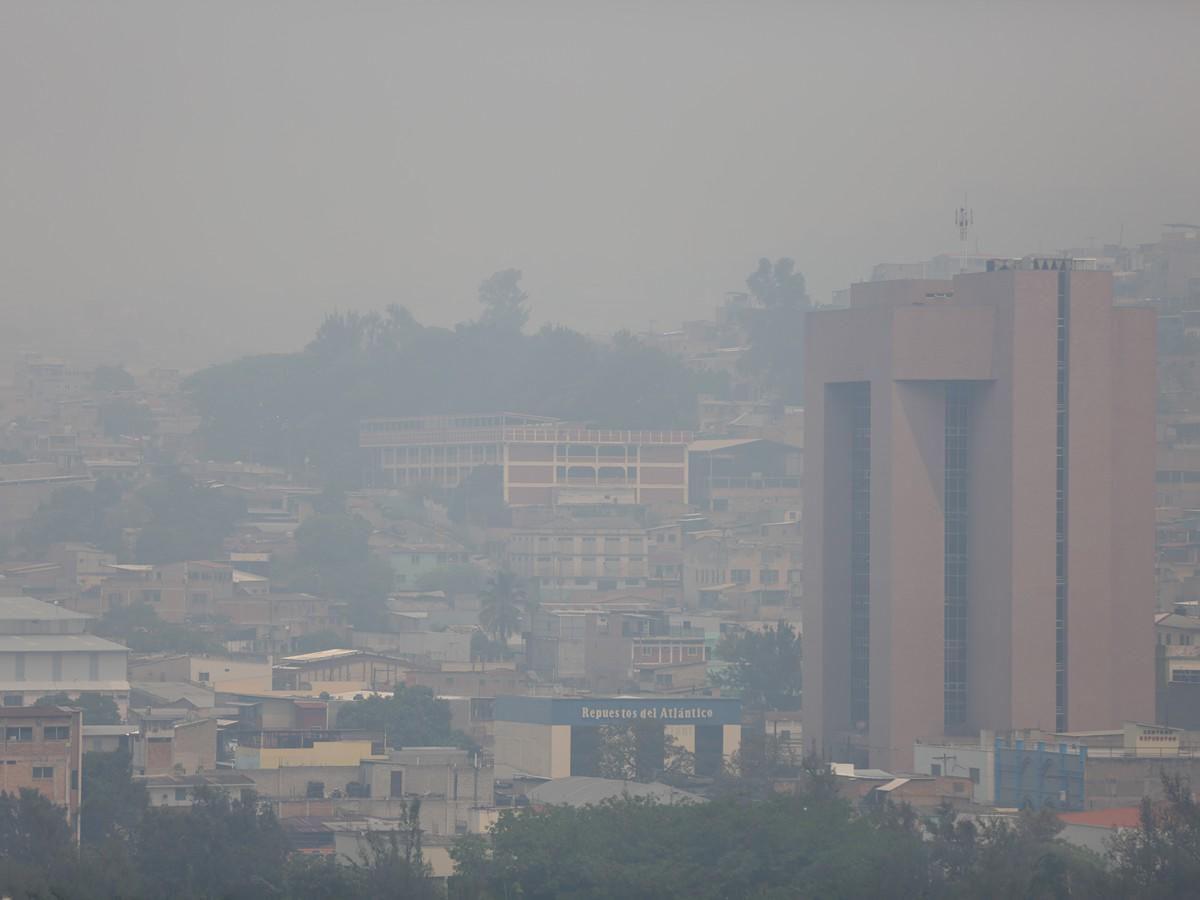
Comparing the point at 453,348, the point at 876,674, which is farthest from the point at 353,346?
the point at 876,674

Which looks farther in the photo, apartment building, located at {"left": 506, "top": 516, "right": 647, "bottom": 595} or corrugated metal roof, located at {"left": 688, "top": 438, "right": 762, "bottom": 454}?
corrugated metal roof, located at {"left": 688, "top": 438, "right": 762, "bottom": 454}

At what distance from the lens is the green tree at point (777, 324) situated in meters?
50.4

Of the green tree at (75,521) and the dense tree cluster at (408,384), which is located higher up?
the dense tree cluster at (408,384)


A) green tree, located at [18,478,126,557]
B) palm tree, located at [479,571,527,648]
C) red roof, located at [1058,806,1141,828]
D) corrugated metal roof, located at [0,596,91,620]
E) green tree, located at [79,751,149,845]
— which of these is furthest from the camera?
green tree, located at [18,478,126,557]

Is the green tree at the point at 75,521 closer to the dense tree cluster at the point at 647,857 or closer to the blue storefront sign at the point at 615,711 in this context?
the blue storefront sign at the point at 615,711

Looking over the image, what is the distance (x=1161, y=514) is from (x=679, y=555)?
6776 mm

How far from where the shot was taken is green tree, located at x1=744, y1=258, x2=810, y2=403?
50.4 metres

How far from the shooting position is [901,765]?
2156 cm

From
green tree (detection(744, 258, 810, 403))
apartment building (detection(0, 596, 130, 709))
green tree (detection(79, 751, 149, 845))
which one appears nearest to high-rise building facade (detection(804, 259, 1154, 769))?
green tree (detection(79, 751, 149, 845))

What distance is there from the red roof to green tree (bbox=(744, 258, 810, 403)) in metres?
32.0

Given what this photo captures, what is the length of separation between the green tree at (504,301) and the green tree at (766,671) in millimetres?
25531

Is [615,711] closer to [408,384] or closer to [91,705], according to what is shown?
[91,705]

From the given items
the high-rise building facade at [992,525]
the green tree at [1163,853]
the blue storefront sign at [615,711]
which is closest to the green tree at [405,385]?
the blue storefront sign at [615,711]

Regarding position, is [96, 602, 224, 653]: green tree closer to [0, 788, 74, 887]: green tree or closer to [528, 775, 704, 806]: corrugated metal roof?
[528, 775, 704, 806]: corrugated metal roof
